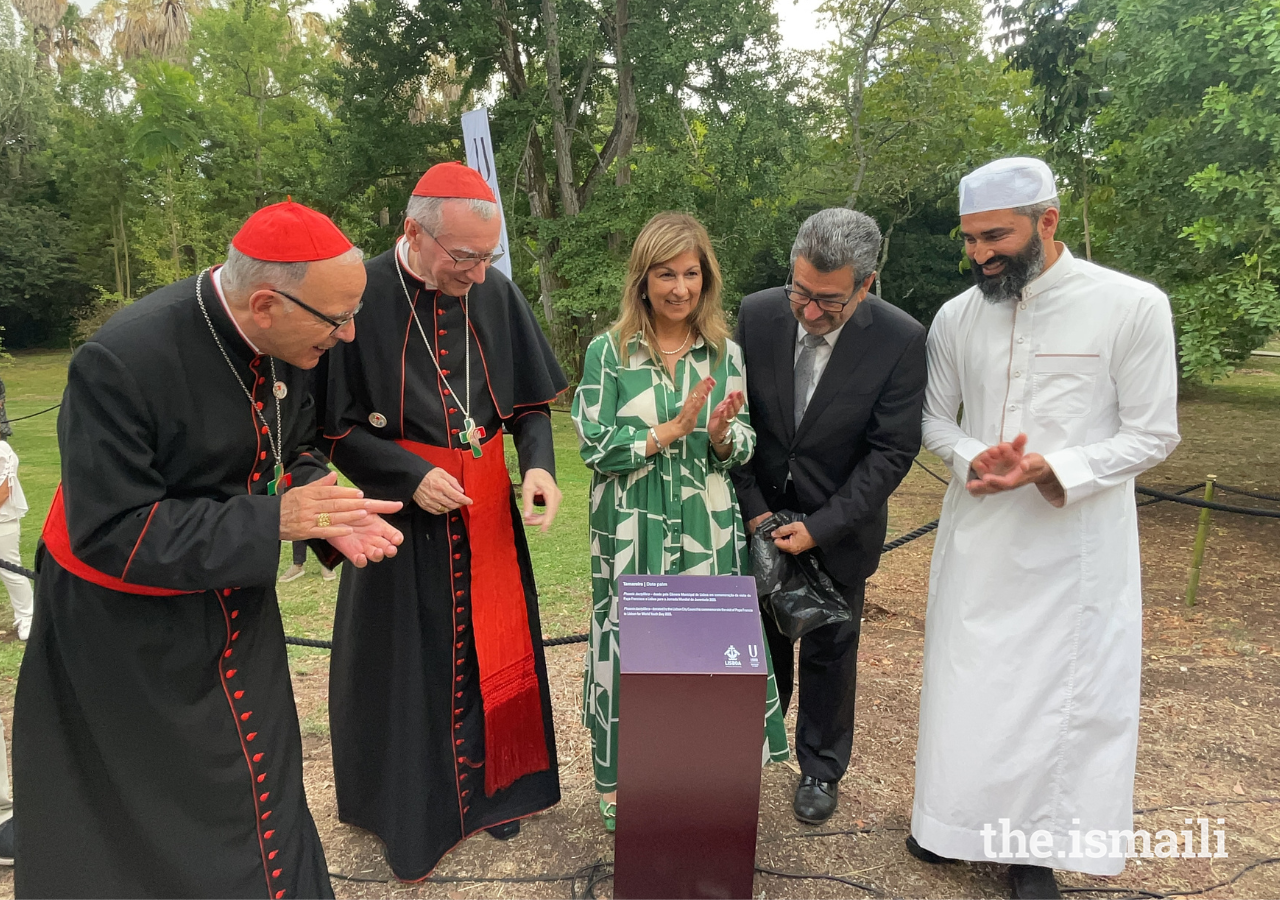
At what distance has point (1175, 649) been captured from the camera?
17.4ft

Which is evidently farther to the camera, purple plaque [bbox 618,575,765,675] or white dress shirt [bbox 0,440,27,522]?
white dress shirt [bbox 0,440,27,522]

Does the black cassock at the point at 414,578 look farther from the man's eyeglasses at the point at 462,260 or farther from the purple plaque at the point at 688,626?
the purple plaque at the point at 688,626

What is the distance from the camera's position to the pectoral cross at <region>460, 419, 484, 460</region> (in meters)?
2.91

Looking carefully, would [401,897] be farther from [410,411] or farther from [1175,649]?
[1175,649]

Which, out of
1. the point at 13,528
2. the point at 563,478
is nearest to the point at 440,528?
the point at 13,528

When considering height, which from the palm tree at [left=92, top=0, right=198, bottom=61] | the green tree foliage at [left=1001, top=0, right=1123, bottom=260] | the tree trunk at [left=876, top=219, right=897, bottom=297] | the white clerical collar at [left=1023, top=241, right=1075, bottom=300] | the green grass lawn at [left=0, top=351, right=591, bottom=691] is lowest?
the green grass lawn at [left=0, top=351, right=591, bottom=691]

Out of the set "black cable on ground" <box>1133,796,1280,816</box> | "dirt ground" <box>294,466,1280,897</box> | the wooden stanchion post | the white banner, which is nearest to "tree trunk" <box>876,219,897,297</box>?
the white banner

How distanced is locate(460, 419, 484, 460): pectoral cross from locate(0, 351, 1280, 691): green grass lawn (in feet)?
4.69

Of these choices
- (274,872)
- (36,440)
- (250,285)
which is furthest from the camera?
(36,440)

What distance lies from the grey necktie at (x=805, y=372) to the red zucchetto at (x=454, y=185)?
123 cm

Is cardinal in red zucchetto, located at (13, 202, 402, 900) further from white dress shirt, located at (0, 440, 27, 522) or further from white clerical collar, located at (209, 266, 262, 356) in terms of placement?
white dress shirt, located at (0, 440, 27, 522)

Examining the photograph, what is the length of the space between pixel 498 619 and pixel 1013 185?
2252 mm

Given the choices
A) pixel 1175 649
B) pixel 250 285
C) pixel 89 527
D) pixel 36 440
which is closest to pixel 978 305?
pixel 250 285

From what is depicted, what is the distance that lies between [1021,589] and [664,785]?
4.36ft
